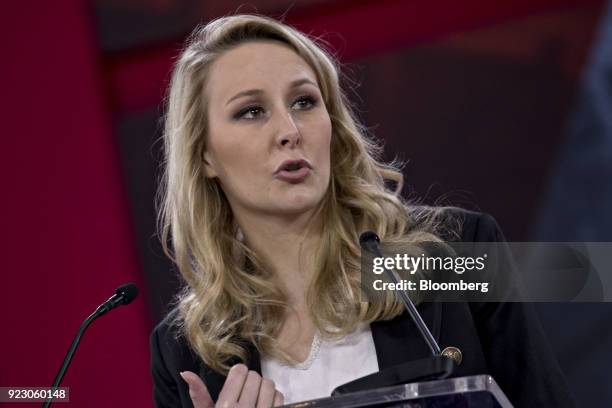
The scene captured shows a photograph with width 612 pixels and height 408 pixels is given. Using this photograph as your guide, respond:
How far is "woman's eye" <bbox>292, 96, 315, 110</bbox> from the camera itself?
2148 mm

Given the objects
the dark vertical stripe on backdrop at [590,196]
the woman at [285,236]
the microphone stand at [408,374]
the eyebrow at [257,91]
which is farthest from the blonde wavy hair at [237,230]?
the dark vertical stripe on backdrop at [590,196]

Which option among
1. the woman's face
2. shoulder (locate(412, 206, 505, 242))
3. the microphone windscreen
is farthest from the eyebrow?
the microphone windscreen

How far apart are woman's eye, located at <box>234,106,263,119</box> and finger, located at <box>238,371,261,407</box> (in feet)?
2.36

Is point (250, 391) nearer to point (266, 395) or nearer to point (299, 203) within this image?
point (266, 395)

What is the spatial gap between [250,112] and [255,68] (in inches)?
4.7

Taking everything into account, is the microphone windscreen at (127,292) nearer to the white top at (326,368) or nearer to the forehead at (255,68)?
the white top at (326,368)

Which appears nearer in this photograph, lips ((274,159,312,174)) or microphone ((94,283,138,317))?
microphone ((94,283,138,317))

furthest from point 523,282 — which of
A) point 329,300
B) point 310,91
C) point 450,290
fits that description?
point 310,91

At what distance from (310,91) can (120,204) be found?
1385mm

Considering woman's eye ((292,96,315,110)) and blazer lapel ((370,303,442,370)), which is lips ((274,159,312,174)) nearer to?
woman's eye ((292,96,315,110))

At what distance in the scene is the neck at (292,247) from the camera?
213cm

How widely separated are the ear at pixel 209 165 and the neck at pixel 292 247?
182mm

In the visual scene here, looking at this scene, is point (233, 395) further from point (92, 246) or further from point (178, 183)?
point (92, 246)

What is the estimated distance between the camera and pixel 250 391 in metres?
1.56
